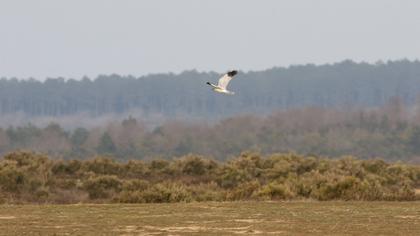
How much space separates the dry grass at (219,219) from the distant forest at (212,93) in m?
126

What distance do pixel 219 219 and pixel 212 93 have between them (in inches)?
5468

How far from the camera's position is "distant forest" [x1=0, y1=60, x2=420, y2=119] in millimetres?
155375

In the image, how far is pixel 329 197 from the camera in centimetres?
2611

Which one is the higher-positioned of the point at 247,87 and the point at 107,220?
the point at 247,87

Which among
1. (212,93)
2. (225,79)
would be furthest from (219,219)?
(212,93)

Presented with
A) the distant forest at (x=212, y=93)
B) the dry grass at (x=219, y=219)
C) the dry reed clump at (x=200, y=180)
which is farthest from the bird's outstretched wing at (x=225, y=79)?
the distant forest at (x=212, y=93)

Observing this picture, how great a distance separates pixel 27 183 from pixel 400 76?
136m

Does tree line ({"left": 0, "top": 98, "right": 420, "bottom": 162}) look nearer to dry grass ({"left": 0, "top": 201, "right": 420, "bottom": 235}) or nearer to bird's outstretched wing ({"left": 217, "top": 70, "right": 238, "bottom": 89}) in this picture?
bird's outstretched wing ({"left": 217, "top": 70, "right": 238, "bottom": 89})

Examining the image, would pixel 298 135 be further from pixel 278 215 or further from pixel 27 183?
pixel 278 215

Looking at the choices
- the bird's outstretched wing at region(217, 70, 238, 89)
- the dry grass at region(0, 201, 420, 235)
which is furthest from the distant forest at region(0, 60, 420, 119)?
the dry grass at region(0, 201, 420, 235)

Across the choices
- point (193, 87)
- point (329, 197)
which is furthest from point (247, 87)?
point (329, 197)

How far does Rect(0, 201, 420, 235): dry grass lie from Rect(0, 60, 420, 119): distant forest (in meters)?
126

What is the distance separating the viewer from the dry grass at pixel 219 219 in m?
17.7

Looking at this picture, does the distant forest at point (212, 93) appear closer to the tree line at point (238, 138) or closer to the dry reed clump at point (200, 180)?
the tree line at point (238, 138)
